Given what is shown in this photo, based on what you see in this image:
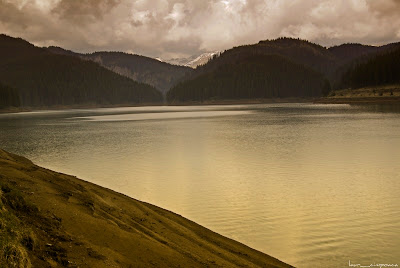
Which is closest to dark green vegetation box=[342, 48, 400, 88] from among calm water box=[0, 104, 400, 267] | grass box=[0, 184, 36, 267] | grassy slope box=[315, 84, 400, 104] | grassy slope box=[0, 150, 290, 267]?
grassy slope box=[315, 84, 400, 104]

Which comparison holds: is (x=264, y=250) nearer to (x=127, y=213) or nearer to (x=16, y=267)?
(x=127, y=213)

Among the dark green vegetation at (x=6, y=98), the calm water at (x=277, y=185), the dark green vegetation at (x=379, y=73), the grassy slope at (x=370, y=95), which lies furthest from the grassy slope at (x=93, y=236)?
the dark green vegetation at (x=6, y=98)

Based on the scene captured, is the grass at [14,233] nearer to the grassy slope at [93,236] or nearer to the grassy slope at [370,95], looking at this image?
the grassy slope at [93,236]

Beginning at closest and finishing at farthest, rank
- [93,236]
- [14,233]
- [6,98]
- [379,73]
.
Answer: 1. [14,233]
2. [93,236]
3. [379,73]
4. [6,98]

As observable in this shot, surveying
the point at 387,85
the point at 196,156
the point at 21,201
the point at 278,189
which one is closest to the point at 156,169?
the point at 196,156

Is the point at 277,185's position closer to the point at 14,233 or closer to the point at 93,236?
the point at 93,236

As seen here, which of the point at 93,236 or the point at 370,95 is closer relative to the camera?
the point at 93,236

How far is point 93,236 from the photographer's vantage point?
9062 mm

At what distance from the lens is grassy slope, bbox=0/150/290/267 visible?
7634mm

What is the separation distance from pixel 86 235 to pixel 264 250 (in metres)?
6.47

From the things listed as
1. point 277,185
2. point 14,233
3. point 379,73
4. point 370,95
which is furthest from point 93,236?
point 379,73

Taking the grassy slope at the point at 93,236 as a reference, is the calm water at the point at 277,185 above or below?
below

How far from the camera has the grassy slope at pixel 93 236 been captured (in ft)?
25.0

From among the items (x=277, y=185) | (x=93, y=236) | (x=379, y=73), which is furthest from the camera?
(x=379, y=73)
